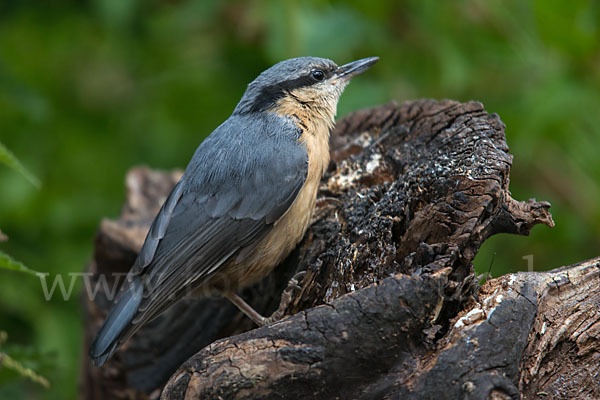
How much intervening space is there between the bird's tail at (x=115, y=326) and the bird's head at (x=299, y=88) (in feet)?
4.19

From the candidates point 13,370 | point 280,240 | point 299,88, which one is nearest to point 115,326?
point 13,370

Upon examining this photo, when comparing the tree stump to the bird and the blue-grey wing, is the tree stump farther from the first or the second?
the blue-grey wing

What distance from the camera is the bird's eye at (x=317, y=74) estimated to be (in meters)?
3.72

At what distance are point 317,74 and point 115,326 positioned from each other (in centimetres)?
182

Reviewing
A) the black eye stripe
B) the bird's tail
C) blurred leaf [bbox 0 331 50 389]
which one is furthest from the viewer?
the black eye stripe

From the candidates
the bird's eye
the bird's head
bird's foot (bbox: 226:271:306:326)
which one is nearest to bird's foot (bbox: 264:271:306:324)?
bird's foot (bbox: 226:271:306:326)

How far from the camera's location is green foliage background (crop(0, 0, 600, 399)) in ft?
12.8

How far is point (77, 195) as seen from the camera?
4.33m

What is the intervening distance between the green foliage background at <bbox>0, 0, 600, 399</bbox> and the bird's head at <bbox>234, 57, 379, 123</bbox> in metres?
0.21

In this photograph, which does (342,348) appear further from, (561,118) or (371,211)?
(561,118)

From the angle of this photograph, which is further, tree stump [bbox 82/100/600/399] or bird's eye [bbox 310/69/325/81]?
bird's eye [bbox 310/69/325/81]

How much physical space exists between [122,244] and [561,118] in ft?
8.32

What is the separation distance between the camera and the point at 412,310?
6.80 ft

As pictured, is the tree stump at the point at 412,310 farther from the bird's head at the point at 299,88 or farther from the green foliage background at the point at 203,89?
the green foliage background at the point at 203,89
